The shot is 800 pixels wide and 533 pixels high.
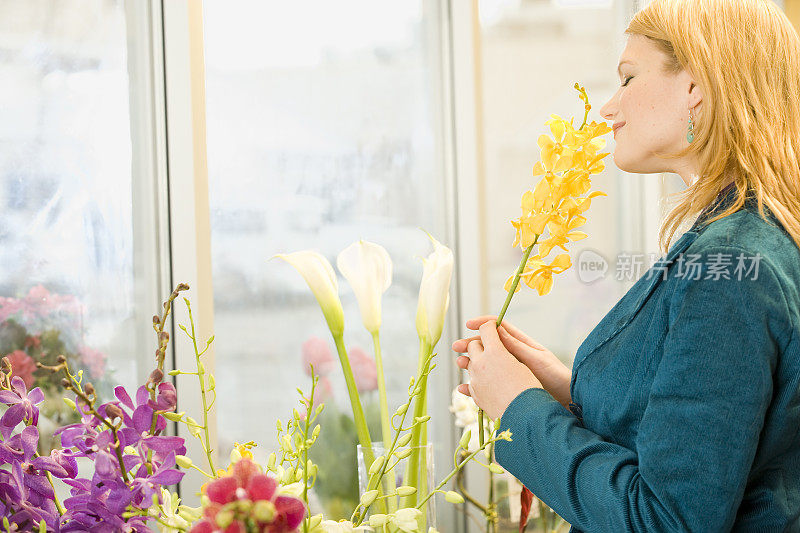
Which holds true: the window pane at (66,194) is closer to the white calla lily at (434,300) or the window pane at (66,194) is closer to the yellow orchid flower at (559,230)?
the white calla lily at (434,300)

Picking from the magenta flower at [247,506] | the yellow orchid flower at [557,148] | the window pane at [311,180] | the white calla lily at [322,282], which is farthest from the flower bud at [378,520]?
the window pane at [311,180]

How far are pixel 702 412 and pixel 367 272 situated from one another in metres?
0.64

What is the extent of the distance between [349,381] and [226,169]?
0.75m

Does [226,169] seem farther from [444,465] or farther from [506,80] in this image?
[444,465]

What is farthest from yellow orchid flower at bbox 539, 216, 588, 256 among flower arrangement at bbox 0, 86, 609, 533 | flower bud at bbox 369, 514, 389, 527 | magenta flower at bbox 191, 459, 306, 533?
magenta flower at bbox 191, 459, 306, 533

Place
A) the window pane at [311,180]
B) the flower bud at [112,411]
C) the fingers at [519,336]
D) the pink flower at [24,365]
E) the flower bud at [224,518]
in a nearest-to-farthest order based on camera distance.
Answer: the flower bud at [224,518], the flower bud at [112,411], the fingers at [519,336], the pink flower at [24,365], the window pane at [311,180]

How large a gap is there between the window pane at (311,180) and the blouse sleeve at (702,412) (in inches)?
45.2

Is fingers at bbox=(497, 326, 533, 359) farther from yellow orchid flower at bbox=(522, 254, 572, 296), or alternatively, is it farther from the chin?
the chin

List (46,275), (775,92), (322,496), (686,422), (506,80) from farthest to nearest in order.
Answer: (506,80) → (322,496) → (46,275) → (775,92) → (686,422)

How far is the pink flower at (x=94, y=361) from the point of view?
148cm

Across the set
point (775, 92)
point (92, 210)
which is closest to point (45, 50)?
point (92, 210)

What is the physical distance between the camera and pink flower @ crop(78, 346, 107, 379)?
4.86 feet

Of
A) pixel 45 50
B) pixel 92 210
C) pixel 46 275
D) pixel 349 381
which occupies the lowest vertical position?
pixel 349 381

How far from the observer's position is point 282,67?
184 centimetres
